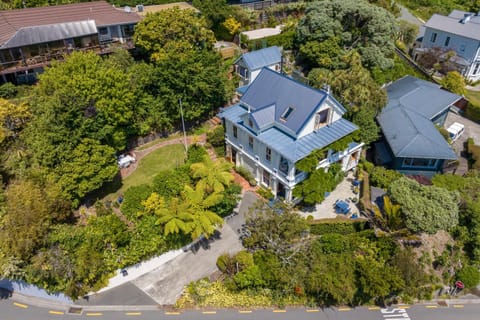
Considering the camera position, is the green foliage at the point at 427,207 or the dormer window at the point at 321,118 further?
the dormer window at the point at 321,118

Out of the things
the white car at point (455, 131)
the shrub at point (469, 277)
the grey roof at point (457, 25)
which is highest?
the grey roof at point (457, 25)

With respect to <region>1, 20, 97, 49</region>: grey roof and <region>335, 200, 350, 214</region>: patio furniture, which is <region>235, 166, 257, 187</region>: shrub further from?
<region>1, 20, 97, 49</region>: grey roof

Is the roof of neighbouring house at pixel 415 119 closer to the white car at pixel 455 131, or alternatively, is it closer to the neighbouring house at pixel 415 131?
the neighbouring house at pixel 415 131

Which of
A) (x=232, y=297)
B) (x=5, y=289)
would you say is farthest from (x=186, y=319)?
(x=5, y=289)

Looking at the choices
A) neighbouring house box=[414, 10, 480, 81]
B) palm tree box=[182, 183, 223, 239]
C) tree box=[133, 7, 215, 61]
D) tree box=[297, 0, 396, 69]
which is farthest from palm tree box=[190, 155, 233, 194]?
neighbouring house box=[414, 10, 480, 81]

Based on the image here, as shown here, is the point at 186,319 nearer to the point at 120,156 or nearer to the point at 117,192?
the point at 117,192

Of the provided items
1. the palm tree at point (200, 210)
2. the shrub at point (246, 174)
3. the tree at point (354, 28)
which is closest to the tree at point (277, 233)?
the palm tree at point (200, 210)
